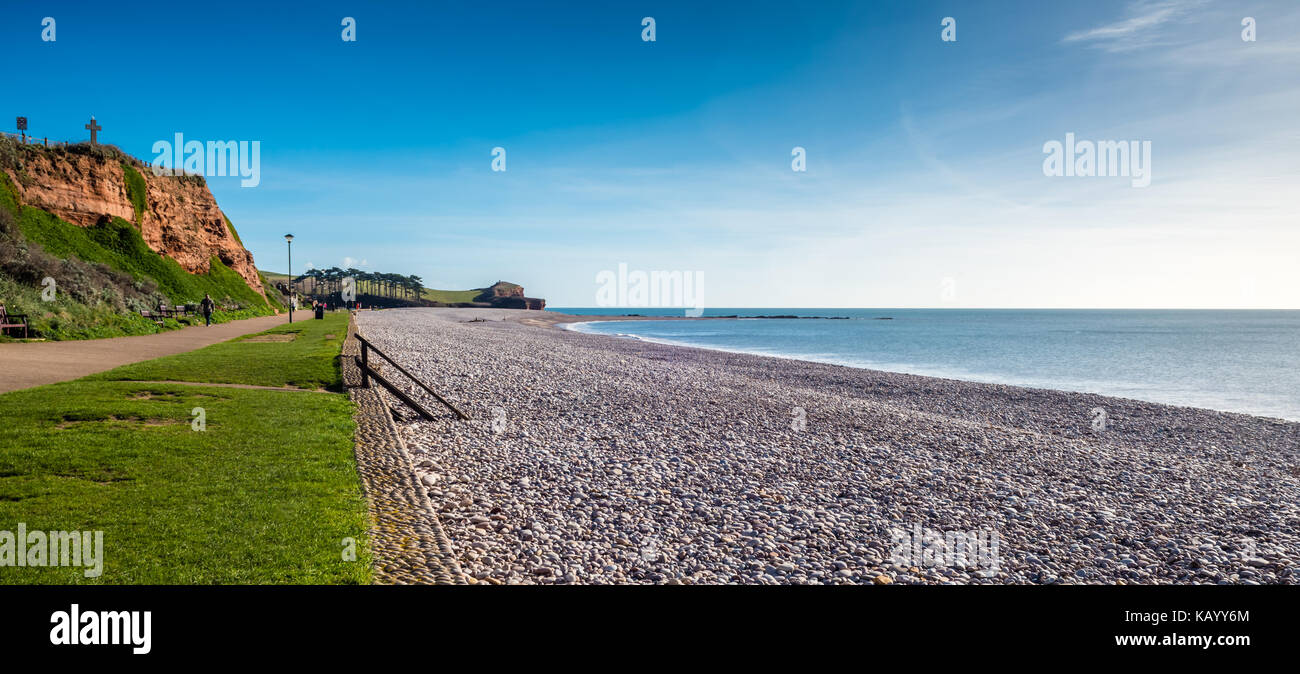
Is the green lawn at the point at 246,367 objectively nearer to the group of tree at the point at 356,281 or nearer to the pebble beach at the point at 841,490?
the pebble beach at the point at 841,490

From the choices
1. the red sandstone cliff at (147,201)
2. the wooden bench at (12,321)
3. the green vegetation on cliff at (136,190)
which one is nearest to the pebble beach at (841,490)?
the wooden bench at (12,321)

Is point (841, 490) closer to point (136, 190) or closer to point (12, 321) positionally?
point (12, 321)

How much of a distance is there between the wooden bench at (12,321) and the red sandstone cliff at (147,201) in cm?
2643

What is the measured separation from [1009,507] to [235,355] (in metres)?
21.3

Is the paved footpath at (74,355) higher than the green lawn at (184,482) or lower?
higher

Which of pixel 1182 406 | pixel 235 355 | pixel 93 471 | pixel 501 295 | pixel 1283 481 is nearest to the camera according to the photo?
→ pixel 93 471

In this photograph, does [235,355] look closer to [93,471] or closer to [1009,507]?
[93,471]

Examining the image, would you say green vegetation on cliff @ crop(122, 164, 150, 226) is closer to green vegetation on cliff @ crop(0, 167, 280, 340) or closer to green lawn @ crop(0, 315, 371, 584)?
green vegetation on cliff @ crop(0, 167, 280, 340)

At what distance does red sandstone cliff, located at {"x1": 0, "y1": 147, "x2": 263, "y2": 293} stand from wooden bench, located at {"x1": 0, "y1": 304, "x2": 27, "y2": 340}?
26425 mm

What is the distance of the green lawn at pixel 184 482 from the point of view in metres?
5.21

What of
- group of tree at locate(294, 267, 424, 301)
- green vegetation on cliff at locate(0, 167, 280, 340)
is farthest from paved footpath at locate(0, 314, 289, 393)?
group of tree at locate(294, 267, 424, 301)
